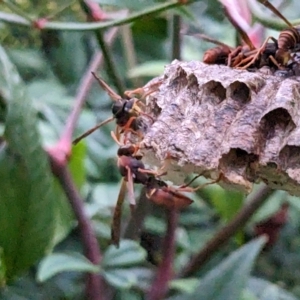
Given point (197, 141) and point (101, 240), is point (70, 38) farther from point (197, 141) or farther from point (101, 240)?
point (197, 141)

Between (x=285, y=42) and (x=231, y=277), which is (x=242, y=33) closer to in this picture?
(x=285, y=42)

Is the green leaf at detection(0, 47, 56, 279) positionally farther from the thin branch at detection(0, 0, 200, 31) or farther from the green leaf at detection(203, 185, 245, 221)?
the green leaf at detection(203, 185, 245, 221)

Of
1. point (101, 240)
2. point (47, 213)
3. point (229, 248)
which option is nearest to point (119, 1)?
point (47, 213)

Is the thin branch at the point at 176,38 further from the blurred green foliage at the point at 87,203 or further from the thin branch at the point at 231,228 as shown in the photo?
the thin branch at the point at 231,228

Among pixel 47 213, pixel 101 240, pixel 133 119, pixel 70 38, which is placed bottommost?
pixel 101 240

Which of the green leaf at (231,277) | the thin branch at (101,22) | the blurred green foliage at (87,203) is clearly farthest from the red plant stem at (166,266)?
the thin branch at (101,22)

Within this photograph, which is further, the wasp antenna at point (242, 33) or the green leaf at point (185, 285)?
the green leaf at point (185, 285)
